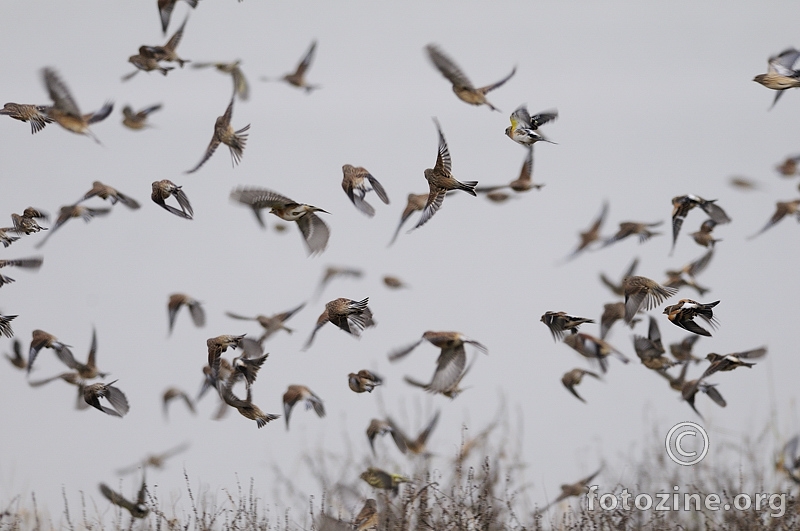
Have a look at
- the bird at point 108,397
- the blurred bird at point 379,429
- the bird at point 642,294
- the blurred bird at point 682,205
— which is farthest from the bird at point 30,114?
the blurred bird at point 682,205

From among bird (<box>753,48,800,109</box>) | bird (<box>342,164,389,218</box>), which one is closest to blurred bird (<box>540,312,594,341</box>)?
bird (<box>342,164,389,218</box>)

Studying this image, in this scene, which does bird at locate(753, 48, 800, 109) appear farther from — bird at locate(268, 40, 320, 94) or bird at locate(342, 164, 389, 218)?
bird at locate(268, 40, 320, 94)

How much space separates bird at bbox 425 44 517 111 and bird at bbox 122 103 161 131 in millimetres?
3285

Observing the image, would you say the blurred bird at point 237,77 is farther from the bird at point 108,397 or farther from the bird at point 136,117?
the bird at point 108,397

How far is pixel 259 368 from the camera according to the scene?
7.09 metres

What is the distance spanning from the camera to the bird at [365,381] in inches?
288

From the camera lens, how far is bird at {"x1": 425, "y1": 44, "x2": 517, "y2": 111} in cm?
735

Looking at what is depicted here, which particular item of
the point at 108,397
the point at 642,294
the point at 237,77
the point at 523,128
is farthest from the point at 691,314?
the point at 237,77

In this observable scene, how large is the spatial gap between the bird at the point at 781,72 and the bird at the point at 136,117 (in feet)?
18.1

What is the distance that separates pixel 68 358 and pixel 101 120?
2.06 meters

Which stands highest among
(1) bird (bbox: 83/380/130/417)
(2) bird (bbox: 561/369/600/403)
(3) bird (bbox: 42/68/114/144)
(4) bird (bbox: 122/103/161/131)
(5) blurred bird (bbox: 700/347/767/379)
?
(4) bird (bbox: 122/103/161/131)

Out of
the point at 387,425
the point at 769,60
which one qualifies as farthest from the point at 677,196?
the point at 387,425

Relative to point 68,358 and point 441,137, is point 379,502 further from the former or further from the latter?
point 441,137

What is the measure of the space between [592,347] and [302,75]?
4201mm
